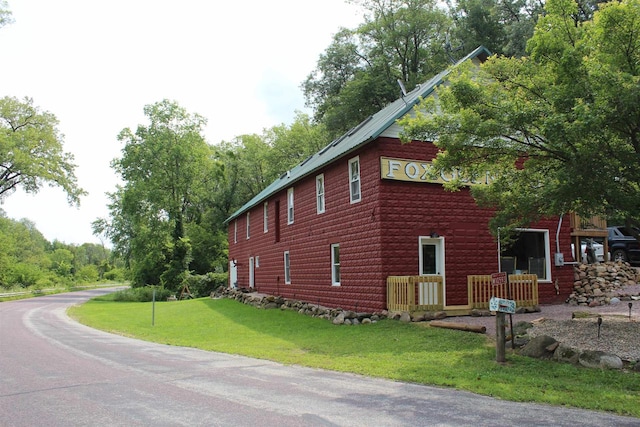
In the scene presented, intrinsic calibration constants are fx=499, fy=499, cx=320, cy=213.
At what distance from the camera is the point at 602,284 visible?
1881 centimetres

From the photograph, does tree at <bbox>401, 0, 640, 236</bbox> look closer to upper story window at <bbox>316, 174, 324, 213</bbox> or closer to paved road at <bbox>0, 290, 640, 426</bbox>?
paved road at <bbox>0, 290, 640, 426</bbox>

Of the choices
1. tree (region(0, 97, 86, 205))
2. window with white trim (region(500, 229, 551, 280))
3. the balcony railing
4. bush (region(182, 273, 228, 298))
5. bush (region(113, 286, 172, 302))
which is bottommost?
bush (region(113, 286, 172, 302))

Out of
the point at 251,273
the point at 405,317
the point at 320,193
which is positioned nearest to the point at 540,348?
the point at 405,317

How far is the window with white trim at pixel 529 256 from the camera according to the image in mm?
17969

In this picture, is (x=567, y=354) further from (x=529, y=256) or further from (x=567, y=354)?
(x=529, y=256)

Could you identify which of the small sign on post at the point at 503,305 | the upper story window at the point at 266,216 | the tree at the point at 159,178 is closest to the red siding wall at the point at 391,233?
the small sign on post at the point at 503,305

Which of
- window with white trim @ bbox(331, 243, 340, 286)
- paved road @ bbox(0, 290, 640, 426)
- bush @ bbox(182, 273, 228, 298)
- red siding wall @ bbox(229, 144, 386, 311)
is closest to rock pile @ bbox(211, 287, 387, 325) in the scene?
red siding wall @ bbox(229, 144, 386, 311)

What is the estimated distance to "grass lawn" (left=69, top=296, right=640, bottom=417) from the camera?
23.6 feet

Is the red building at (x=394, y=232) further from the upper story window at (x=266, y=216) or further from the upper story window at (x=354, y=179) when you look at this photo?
the upper story window at (x=266, y=216)

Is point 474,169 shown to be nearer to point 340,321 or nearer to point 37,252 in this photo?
point 340,321

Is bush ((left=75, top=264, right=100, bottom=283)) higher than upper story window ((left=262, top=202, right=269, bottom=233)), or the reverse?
upper story window ((left=262, top=202, right=269, bottom=233))

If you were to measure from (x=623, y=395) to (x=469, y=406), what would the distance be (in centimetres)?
235

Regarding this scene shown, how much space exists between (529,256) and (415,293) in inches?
256

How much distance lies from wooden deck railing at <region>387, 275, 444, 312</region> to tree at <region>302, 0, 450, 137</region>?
2568 cm
